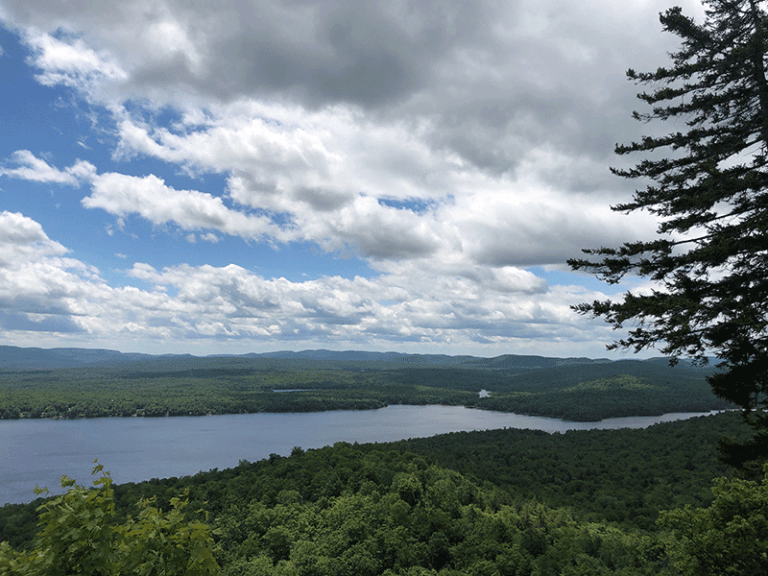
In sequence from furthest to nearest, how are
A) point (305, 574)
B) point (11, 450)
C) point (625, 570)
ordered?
1. point (11, 450)
2. point (305, 574)
3. point (625, 570)

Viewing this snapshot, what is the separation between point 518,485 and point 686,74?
8408 cm

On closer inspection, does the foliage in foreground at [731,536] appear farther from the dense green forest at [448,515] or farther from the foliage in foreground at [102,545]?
the foliage in foreground at [102,545]

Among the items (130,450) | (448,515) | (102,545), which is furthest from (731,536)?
(130,450)

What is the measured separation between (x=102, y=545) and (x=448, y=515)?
4946 centimetres

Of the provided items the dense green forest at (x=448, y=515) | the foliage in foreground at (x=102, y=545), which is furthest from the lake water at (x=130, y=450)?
the foliage in foreground at (x=102, y=545)

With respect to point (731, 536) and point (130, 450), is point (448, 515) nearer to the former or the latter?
point (731, 536)

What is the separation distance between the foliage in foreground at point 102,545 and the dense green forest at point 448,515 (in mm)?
911

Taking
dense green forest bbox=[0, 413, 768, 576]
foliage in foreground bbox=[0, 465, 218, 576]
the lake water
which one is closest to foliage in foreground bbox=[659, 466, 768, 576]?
dense green forest bbox=[0, 413, 768, 576]

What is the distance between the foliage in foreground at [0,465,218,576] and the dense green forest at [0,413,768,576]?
91 cm

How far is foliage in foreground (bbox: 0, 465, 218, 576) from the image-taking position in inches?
301

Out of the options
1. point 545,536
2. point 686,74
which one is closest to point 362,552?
point 545,536

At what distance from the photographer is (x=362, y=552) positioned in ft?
147

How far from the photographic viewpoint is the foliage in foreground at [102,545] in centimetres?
763

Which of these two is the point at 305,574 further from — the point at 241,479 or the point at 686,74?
the point at 686,74
